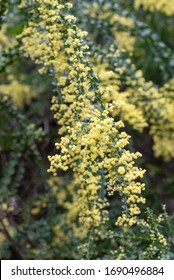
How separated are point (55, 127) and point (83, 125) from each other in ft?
4.41

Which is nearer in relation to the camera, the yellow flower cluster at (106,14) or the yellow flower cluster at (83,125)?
the yellow flower cluster at (83,125)

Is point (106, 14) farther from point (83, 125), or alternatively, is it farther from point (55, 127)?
point (83, 125)

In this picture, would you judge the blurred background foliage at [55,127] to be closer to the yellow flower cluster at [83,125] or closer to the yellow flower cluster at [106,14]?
the yellow flower cluster at [106,14]

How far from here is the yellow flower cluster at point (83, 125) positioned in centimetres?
122

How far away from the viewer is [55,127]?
2633 millimetres

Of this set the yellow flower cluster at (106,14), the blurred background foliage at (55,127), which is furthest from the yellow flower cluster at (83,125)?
the yellow flower cluster at (106,14)

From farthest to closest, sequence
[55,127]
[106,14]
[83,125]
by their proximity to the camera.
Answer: [55,127], [106,14], [83,125]

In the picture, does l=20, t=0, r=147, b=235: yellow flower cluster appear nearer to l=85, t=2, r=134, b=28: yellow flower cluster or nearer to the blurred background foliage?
the blurred background foliage

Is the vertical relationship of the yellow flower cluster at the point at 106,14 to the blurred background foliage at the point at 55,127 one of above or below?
above

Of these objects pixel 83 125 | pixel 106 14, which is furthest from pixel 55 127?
pixel 83 125

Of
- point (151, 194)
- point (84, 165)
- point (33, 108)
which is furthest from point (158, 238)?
point (33, 108)

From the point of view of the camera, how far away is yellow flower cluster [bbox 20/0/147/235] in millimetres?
1225

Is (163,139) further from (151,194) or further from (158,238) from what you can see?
(158,238)

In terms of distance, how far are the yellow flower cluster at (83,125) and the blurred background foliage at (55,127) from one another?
0.12 m
